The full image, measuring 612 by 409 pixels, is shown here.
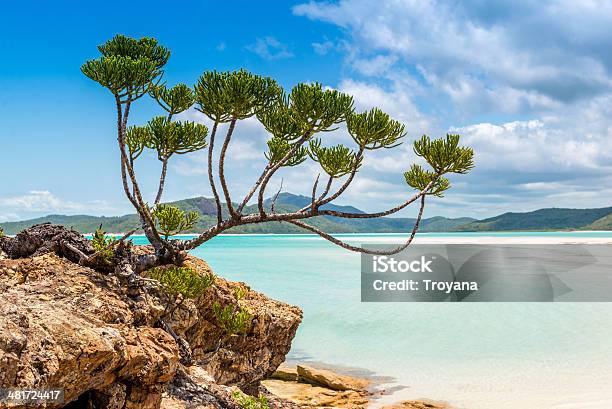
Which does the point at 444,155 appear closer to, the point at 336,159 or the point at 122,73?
the point at 336,159

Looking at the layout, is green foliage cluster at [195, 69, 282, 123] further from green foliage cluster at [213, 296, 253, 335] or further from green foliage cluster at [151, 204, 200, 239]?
green foliage cluster at [213, 296, 253, 335]

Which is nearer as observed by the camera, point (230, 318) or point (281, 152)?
point (281, 152)

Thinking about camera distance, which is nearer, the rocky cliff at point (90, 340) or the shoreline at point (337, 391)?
the rocky cliff at point (90, 340)

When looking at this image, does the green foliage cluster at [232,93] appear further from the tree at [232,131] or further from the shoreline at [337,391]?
the shoreline at [337,391]

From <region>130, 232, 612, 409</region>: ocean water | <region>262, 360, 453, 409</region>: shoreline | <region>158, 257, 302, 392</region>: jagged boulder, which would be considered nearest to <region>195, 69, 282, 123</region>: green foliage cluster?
<region>158, 257, 302, 392</region>: jagged boulder

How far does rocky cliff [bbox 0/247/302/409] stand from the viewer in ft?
13.9

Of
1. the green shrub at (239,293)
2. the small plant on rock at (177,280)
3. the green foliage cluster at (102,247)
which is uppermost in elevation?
the green foliage cluster at (102,247)

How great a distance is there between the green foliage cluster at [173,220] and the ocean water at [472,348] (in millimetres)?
9428

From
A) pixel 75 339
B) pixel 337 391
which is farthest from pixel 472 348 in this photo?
pixel 75 339

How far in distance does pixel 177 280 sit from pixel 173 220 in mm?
1031

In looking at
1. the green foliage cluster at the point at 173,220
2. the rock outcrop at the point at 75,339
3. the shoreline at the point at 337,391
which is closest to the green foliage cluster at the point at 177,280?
the green foliage cluster at the point at 173,220

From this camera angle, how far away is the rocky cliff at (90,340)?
4.23 meters

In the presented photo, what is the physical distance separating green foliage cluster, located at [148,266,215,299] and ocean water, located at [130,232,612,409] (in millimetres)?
8570

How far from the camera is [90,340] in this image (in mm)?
4570
